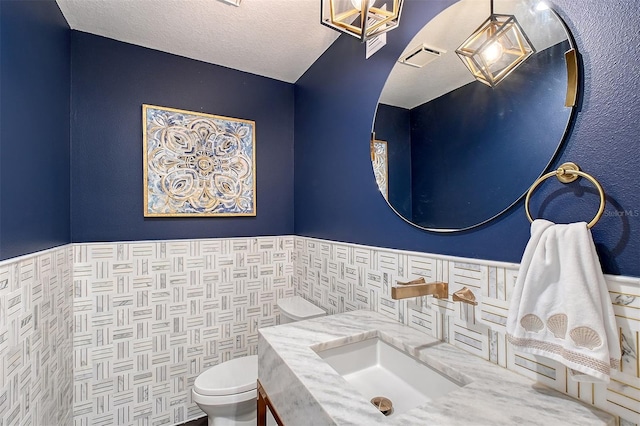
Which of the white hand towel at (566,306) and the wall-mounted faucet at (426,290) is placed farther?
the wall-mounted faucet at (426,290)

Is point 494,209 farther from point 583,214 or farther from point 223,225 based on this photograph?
point 223,225

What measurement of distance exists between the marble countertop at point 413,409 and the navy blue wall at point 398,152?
1.81 ft

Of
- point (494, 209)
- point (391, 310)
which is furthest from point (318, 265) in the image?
point (494, 209)

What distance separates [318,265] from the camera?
1951 millimetres

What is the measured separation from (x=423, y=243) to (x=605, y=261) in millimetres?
557

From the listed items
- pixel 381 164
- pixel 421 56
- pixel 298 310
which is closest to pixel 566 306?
pixel 381 164

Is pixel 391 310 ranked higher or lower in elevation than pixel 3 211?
lower

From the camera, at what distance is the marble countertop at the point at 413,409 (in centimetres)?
64

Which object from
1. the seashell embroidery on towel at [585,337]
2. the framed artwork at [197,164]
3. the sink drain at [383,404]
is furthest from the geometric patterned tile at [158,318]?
the seashell embroidery on towel at [585,337]

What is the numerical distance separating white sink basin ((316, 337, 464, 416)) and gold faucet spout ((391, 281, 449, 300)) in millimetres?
235

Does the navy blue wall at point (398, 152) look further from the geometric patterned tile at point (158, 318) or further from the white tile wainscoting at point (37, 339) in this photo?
the white tile wainscoting at point (37, 339)

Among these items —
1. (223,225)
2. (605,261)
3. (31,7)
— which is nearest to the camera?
(605,261)

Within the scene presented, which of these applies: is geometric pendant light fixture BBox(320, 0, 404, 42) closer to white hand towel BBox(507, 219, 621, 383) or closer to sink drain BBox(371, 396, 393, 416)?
white hand towel BBox(507, 219, 621, 383)

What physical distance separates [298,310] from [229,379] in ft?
1.76
